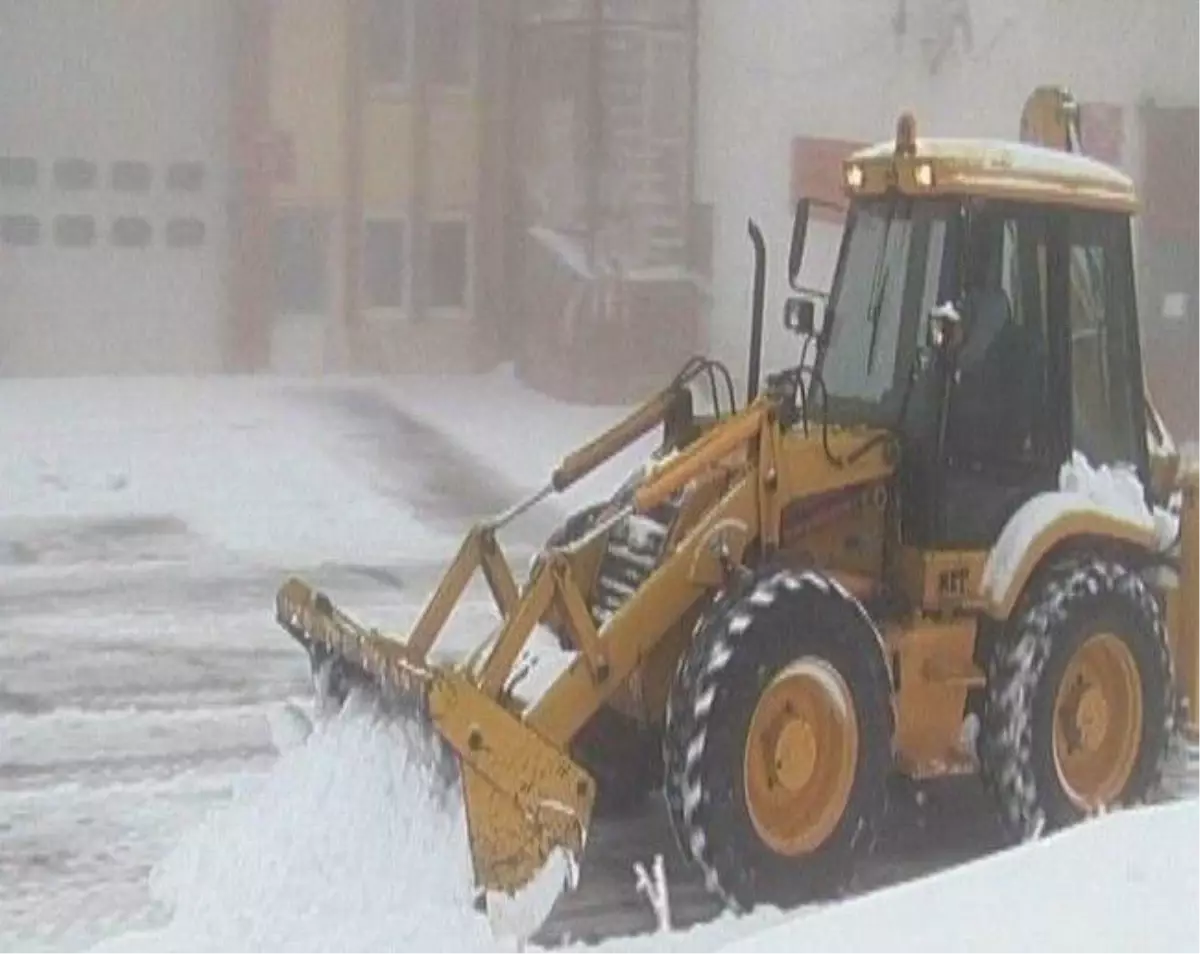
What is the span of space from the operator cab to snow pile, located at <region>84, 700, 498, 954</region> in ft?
6.08

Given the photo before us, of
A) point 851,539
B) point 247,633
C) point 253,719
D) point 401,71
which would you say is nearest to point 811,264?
point 247,633

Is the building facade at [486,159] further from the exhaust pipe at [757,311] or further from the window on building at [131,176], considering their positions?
the exhaust pipe at [757,311]

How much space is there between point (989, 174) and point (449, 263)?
12500mm

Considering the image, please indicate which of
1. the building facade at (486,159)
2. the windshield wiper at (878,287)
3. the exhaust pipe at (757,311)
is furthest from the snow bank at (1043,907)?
the building facade at (486,159)

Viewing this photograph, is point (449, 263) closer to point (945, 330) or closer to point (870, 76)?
point (870, 76)

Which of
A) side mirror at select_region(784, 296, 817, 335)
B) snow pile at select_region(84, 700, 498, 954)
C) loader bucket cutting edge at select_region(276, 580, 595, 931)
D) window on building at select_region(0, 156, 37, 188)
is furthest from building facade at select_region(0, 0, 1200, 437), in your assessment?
loader bucket cutting edge at select_region(276, 580, 595, 931)

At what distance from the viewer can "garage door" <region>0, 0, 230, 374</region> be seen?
17859 mm

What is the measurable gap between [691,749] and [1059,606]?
1.45 meters

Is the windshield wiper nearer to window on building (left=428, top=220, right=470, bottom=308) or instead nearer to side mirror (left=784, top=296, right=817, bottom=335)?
side mirror (left=784, top=296, right=817, bottom=335)

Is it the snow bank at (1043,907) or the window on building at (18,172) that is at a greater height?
the window on building at (18,172)

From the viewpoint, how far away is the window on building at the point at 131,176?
59.7ft

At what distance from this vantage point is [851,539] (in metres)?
6.93

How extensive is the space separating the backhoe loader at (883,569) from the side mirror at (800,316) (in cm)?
1

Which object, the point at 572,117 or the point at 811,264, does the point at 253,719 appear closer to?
the point at 811,264
